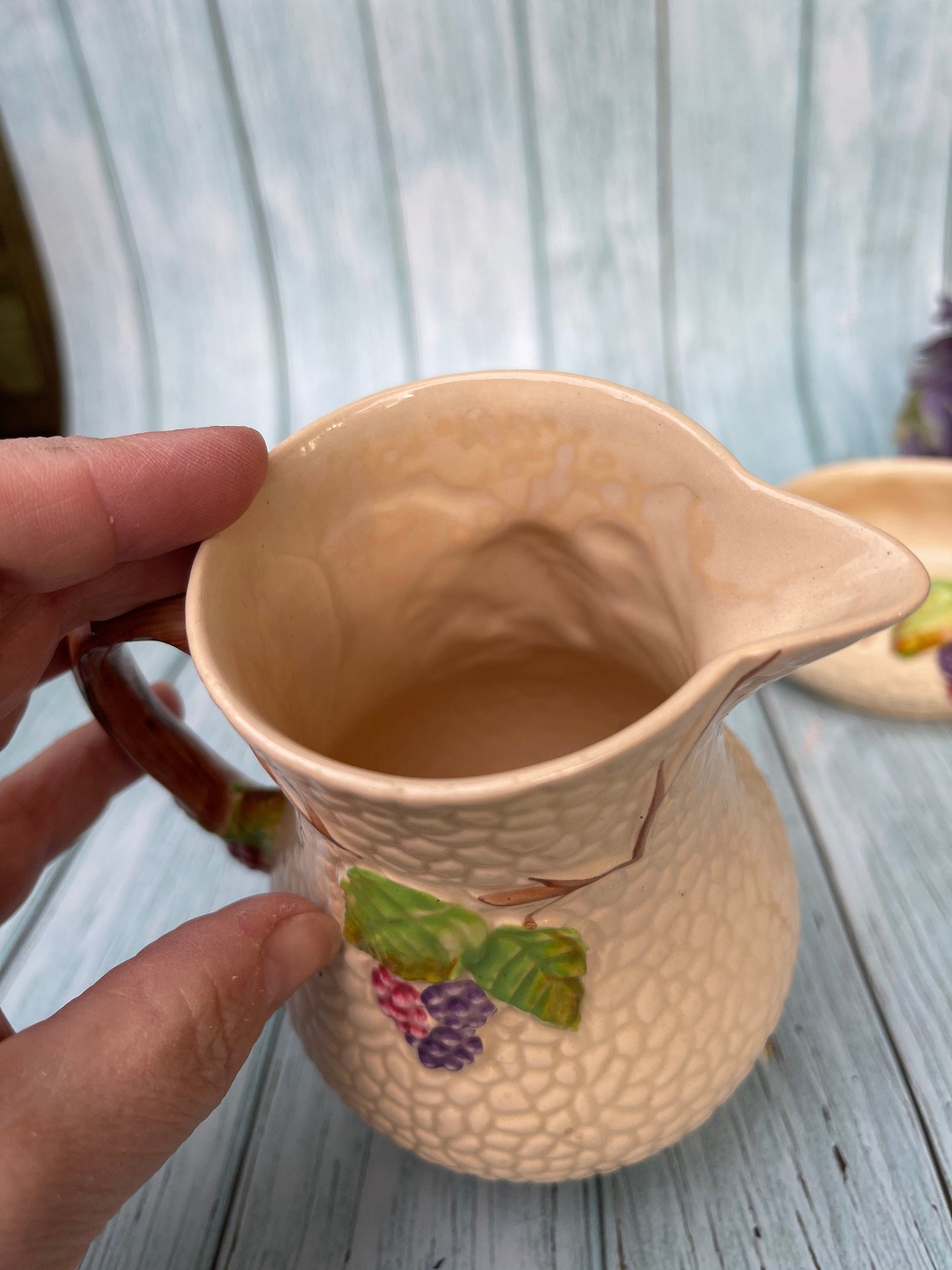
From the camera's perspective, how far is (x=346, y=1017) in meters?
0.42

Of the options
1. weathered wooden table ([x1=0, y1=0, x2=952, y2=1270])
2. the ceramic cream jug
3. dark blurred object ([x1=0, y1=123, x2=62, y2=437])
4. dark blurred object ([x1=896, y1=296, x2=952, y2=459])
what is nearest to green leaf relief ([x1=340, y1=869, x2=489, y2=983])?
the ceramic cream jug

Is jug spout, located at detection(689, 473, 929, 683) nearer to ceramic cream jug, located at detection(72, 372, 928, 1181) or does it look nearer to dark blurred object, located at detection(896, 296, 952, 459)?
ceramic cream jug, located at detection(72, 372, 928, 1181)

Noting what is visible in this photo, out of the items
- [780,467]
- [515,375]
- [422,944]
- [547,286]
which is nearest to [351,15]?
[547,286]

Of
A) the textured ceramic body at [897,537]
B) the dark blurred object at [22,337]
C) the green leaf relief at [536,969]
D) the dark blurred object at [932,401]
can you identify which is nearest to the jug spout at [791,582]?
the green leaf relief at [536,969]

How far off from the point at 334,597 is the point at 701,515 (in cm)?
17

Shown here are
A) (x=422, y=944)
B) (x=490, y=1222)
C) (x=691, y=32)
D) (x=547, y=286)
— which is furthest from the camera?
(x=547, y=286)

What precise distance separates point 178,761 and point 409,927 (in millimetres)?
169

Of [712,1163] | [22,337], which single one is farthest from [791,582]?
[22,337]

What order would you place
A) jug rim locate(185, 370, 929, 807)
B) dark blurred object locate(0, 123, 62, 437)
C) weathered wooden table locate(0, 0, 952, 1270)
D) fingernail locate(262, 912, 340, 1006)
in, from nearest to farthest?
jug rim locate(185, 370, 929, 807), fingernail locate(262, 912, 340, 1006), weathered wooden table locate(0, 0, 952, 1270), dark blurred object locate(0, 123, 62, 437)

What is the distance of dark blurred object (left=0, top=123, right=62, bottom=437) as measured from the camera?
1.13m

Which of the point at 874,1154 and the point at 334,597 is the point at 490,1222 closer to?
the point at 874,1154

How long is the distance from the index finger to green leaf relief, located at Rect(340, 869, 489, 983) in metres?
0.16

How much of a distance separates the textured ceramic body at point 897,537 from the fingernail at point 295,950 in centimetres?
52

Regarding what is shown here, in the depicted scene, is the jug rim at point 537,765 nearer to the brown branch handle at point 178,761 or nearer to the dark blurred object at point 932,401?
the brown branch handle at point 178,761
